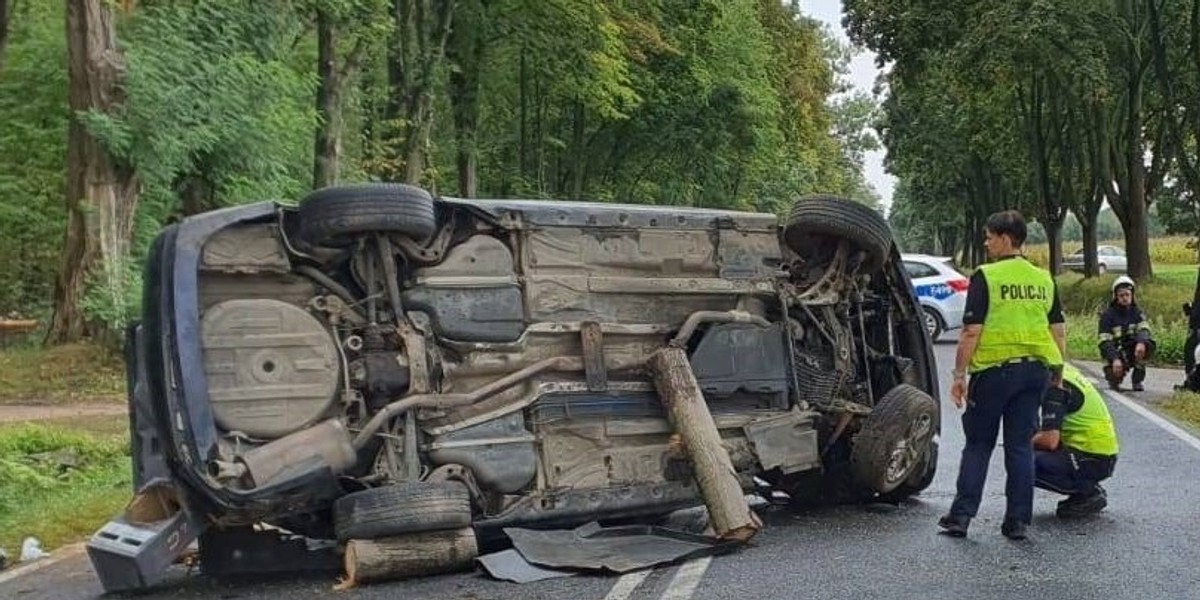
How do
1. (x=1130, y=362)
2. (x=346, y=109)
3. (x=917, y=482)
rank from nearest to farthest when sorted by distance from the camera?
(x=917, y=482) → (x=1130, y=362) → (x=346, y=109)

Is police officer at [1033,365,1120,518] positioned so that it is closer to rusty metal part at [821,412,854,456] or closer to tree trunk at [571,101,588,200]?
rusty metal part at [821,412,854,456]

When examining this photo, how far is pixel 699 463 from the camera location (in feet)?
22.9

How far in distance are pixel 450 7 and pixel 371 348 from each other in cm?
2005

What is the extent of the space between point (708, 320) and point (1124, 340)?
9.59 meters

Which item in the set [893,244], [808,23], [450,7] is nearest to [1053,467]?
[893,244]

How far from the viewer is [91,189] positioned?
55.8 ft

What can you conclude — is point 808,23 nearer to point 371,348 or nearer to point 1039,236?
point 371,348

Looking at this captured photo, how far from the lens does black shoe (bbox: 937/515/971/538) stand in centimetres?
700

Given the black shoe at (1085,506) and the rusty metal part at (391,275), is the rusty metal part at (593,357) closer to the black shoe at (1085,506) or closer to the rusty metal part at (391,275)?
the rusty metal part at (391,275)

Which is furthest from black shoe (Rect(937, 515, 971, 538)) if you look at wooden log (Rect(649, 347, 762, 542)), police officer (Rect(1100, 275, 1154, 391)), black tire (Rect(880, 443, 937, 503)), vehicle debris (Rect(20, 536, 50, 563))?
police officer (Rect(1100, 275, 1154, 391))

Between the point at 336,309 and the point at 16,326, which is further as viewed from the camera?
the point at 16,326

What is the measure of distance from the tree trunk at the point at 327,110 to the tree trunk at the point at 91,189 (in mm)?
3863

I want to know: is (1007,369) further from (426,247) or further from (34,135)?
(34,135)

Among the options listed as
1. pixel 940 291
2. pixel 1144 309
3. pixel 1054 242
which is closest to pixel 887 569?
pixel 940 291
